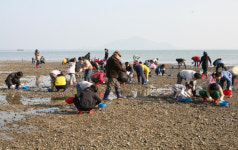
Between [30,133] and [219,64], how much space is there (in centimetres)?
1327

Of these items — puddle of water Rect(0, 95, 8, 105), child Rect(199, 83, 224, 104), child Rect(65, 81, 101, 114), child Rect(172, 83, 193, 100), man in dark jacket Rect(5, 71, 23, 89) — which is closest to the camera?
child Rect(65, 81, 101, 114)

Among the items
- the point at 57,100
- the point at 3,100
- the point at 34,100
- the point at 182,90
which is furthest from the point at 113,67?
the point at 3,100

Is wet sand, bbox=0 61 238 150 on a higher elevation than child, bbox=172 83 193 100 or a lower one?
lower

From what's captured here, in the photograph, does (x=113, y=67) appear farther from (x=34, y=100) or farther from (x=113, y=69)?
(x=34, y=100)

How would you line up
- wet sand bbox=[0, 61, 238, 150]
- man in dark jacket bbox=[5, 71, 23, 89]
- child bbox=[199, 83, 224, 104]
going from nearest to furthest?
wet sand bbox=[0, 61, 238, 150]
child bbox=[199, 83, 224, 104]
man in dark jacket bbox=[5, 71, 23, 89]

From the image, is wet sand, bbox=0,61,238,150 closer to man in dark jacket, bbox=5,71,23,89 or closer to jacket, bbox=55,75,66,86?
jacket, bbox=55,75,66,86

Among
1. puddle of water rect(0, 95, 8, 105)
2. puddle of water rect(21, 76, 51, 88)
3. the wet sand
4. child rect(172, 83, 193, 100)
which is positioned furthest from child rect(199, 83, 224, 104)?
puddle of water rect(21, 76, 51, 88)

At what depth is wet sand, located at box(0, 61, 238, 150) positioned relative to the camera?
5.29m

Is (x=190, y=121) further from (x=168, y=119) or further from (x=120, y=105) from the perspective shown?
(x=120, y=105)

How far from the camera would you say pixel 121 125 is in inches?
258

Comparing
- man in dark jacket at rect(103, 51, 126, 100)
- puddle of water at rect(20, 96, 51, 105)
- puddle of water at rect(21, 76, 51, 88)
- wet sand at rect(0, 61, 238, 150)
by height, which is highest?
man in dark jacket at rect(103, 51, 126, 100)

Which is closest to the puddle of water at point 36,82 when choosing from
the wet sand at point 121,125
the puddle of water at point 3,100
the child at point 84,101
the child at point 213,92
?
the puddle of water at point 3,100

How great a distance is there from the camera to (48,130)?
608 cm

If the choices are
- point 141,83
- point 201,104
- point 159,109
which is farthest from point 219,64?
point 159,109
